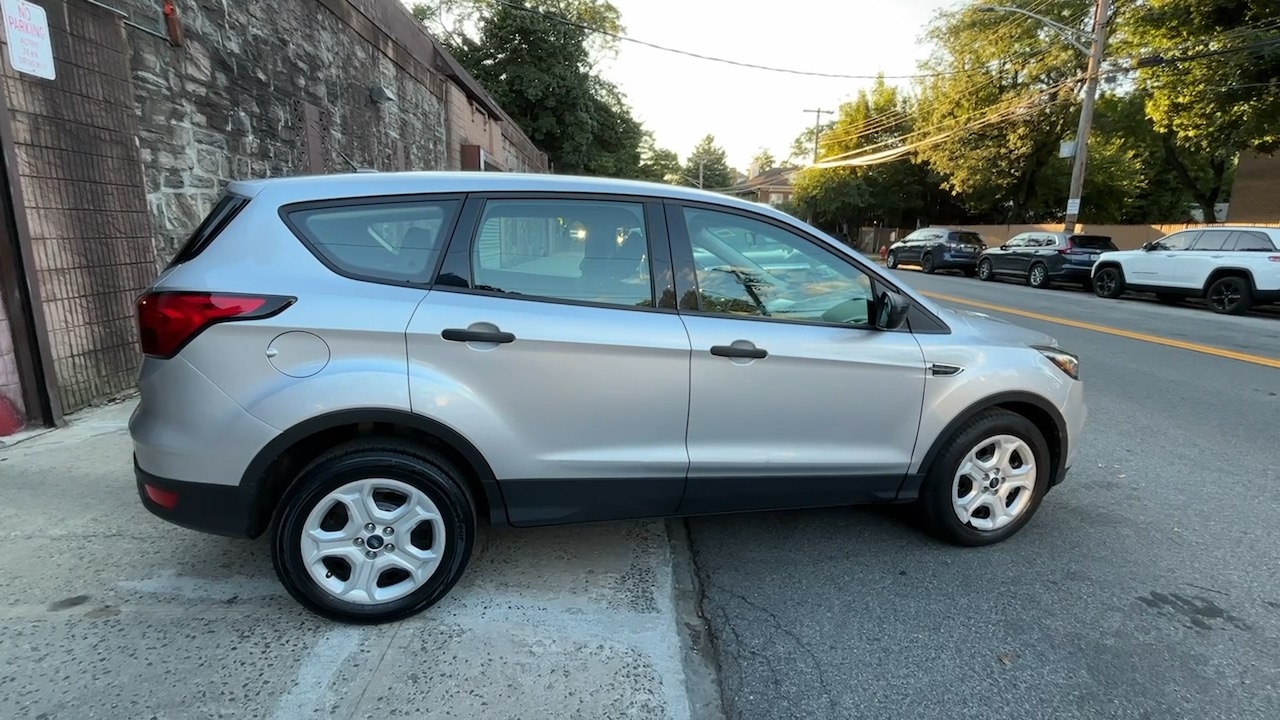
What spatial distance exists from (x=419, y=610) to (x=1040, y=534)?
10.2ft

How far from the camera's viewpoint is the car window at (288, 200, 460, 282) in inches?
105

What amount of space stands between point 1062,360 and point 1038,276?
63.5 feet

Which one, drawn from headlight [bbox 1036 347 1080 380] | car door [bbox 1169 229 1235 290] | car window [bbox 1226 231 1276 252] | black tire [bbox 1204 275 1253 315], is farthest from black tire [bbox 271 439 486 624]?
car door [bbox 1169 229 1235 290]

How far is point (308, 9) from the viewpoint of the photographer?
7.78 meters

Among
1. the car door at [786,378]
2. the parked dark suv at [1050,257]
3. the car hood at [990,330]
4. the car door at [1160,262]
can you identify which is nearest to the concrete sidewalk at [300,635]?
the car door at [786,378]

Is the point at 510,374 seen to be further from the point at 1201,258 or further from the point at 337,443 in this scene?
the point at 1201,258

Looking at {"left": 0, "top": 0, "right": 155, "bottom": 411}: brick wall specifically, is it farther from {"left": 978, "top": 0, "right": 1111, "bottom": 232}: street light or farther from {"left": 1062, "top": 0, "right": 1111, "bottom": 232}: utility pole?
{"left": 1062, "top": 0, "right": 1111, "bottom": 232}: utility pole

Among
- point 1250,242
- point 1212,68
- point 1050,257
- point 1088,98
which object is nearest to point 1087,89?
point 1088,98

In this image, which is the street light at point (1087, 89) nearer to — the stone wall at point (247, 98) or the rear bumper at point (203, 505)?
the stone wall at point (247, 98)

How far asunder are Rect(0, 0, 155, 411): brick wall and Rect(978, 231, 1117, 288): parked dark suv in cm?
2072

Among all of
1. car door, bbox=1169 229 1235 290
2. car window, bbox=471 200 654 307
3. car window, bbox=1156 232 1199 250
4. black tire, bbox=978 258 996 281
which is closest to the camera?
car window, bbox=471 200 654 307

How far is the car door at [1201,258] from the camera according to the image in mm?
14203

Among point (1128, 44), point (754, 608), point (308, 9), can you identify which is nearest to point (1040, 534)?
point (754, 608)

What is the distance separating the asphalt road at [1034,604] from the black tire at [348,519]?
3.67ft
